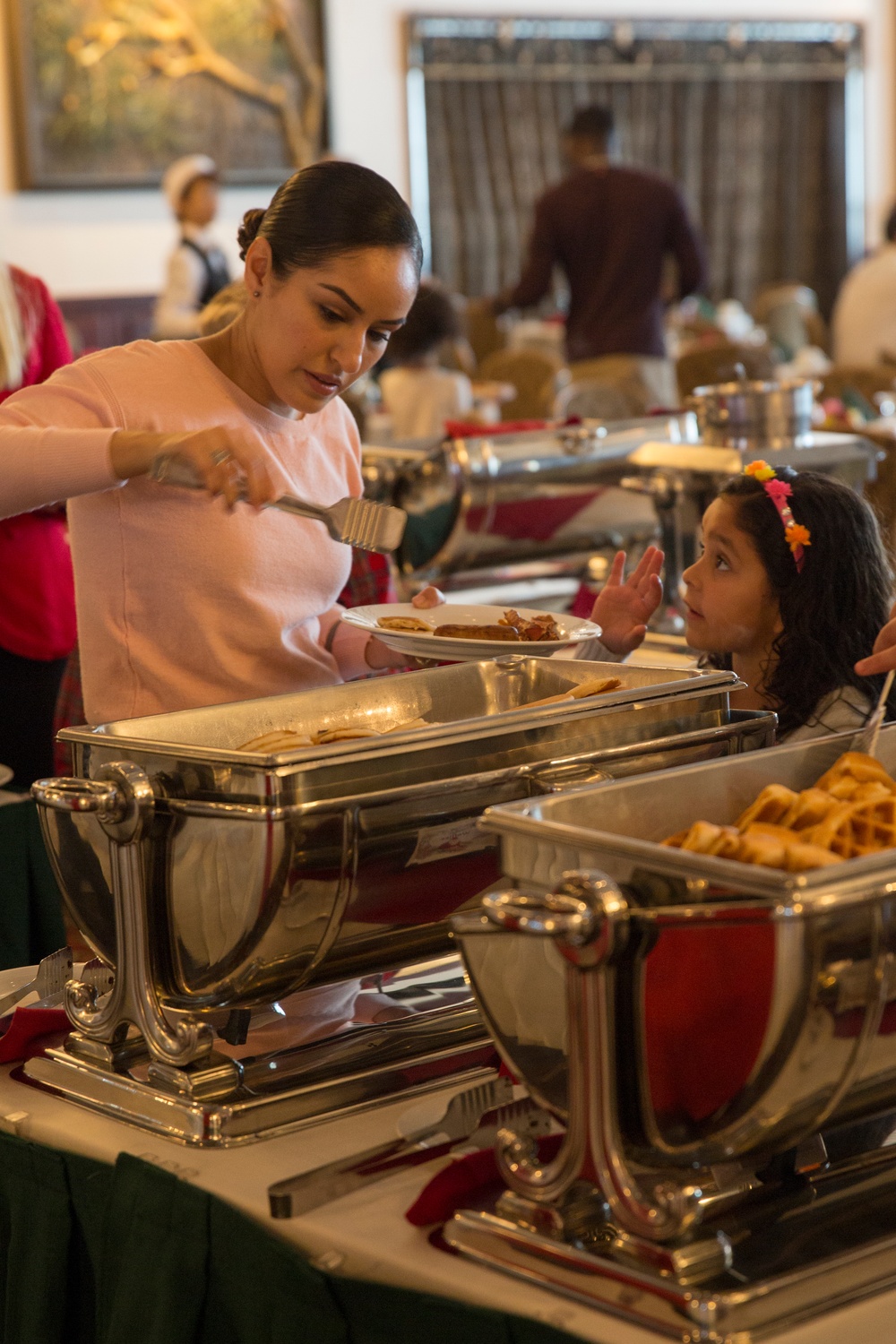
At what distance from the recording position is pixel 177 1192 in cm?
84

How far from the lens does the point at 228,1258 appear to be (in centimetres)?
82

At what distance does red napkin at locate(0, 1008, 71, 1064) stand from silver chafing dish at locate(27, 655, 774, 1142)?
39 mm

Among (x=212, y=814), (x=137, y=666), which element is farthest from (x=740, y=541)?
(x=212, y=814)

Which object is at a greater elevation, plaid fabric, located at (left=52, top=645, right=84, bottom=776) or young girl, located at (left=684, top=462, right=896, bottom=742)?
young girl, located at (left=684, top=462, right=896, bottom=742)

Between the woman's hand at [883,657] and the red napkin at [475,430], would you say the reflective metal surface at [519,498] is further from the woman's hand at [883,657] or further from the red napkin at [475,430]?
the woman's hand at [883,657]

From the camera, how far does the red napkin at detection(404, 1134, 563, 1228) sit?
79 centimetres

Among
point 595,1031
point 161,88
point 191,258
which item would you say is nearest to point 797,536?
point 595,1031

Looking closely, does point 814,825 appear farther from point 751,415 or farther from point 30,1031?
point 751,415

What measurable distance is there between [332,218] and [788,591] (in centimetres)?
45

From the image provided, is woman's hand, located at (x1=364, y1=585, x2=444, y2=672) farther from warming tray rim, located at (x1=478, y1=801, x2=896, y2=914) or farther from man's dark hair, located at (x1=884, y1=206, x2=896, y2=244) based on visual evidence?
man's dark hair, located at (x1=884, y1=206, x2=896, y2=244)

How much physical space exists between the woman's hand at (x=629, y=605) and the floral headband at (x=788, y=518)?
10 centimetres

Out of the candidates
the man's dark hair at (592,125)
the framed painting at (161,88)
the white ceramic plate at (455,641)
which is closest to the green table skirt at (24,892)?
the white ceramic plate at (455,641)

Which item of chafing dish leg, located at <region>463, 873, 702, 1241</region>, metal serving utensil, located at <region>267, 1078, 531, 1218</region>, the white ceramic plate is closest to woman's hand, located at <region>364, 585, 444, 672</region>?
the white ceramic plate

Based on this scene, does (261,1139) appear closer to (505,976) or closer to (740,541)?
(505,976)
